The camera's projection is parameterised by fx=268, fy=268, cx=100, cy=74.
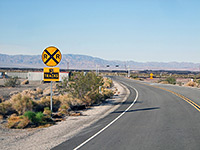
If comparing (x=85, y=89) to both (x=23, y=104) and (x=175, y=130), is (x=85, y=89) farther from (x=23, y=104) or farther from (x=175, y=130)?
(x=175, y=130)

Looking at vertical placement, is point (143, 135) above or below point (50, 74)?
below

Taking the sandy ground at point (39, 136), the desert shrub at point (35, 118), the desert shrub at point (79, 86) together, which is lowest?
the sandy ground at point (39, 136)

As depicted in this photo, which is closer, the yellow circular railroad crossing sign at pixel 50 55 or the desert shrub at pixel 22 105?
the yellow circular railroad crossing sign at pixel 50 55

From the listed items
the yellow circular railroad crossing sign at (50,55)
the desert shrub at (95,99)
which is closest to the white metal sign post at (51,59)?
the yellow circular railroad crossing sign at (50,55)

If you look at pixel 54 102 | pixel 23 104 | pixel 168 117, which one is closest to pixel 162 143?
pixel 168 117

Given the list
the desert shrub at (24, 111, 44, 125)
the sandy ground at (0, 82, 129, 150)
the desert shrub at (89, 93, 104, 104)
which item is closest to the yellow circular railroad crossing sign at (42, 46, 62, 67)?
the desert shrub at (24, 111, 44, 125)

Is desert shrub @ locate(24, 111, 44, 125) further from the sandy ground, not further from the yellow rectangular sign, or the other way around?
the yellow rectangular sign

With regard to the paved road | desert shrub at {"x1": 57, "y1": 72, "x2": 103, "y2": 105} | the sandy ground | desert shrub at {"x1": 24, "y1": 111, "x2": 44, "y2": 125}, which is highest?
desert shrub at {"x1": 57, "y1": 72, "x2": 103, "y2": 105}

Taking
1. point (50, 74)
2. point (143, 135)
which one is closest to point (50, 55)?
point (50, 74)

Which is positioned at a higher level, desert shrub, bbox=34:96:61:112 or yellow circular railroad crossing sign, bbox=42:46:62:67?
yellow circular railroad crossing sign, bbox=42:46:62:67

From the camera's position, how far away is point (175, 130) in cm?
1137

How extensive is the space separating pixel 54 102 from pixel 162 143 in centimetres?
1276

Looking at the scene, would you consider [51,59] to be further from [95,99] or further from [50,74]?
[95,99]

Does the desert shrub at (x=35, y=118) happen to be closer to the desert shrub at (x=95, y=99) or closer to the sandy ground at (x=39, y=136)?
the sandy ground at (x=39, y=136)
